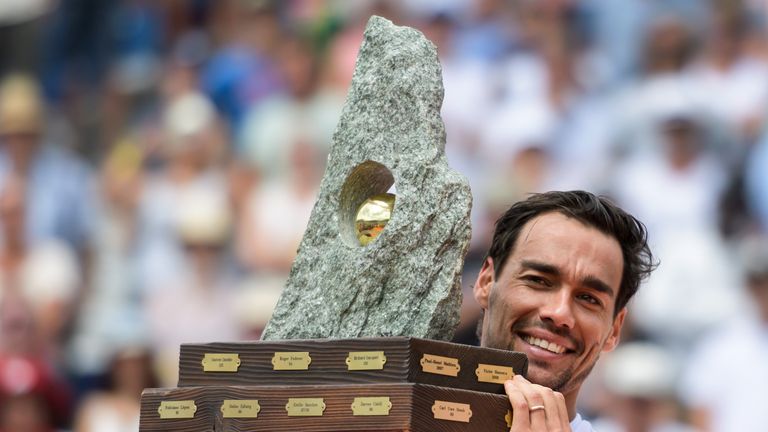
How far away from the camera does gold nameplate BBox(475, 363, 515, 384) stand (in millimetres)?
4082

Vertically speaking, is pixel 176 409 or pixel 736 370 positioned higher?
pixel 736 370

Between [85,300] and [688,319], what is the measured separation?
5.11 meters

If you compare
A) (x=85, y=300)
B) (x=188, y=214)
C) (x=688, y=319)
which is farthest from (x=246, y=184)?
(x=688, y=319)

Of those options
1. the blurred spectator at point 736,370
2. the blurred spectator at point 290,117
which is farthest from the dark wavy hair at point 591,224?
the blurred spectator at point 290,117

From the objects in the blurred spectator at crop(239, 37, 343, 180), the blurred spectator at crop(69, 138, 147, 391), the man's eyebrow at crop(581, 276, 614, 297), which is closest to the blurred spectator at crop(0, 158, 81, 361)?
the blurred spectator at crop(69, 138, 147, 391)

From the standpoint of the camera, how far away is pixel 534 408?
13.3ft

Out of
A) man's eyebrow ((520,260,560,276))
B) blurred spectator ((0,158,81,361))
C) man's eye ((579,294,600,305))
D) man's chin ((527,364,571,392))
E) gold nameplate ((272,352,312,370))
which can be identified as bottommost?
gold nameplate ((272,352,312,370))

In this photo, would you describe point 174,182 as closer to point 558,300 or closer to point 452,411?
point 558,300

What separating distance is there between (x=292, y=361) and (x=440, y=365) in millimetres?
430

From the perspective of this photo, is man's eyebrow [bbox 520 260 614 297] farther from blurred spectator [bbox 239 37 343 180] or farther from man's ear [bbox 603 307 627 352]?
blurred spectator [bbox 239 37 343 180]

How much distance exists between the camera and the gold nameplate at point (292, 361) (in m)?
4.09

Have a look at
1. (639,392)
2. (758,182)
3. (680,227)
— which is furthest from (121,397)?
(758,182)

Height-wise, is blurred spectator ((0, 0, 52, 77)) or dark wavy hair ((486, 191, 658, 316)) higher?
Answer: blurred spectator ((0, 0, 52, 77))

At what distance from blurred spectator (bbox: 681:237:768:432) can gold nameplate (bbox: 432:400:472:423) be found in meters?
4.95
